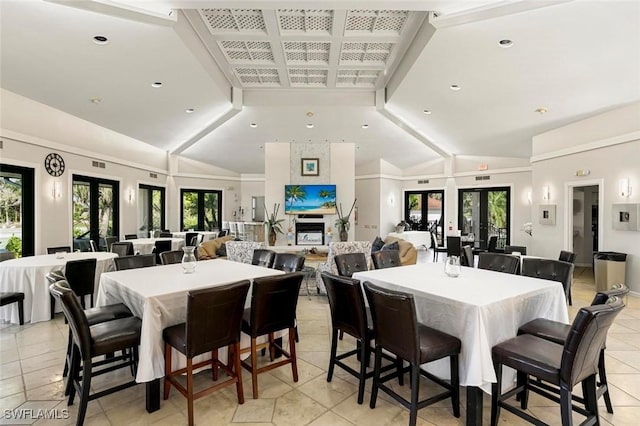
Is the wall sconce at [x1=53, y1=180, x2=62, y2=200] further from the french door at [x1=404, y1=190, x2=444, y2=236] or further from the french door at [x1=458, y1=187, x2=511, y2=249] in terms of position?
the french door at [x1=458, y1=187, x2=511, y2=249]

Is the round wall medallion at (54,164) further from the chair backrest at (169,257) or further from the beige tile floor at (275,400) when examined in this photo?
the chair backrest at (169,257)

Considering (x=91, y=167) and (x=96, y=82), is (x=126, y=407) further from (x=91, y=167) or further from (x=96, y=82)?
(x=91, y=167)

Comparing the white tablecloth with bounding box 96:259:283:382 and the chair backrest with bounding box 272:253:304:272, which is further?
the chair backrest with bounding box 272:253:304:272

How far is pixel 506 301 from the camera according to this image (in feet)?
7.41

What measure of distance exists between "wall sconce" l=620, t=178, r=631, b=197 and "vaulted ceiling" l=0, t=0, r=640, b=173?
1270mm

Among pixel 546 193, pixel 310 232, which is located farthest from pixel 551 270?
pixel 310 232

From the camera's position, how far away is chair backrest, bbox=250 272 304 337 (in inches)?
101

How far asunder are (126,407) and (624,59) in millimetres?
6350

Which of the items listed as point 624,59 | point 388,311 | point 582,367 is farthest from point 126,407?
point 624,59

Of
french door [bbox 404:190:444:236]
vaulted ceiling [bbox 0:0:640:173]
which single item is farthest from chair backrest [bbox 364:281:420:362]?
french door [bbox 404:190:444:236]

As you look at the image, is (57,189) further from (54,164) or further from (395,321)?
(395,321)

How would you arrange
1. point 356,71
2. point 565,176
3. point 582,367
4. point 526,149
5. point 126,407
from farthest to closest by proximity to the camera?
point 526,149 → point 565,176 → point 356,71 → point 126,407 → point 582,367

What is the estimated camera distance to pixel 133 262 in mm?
3734

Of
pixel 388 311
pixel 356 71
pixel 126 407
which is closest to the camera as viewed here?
pixel 388 311
